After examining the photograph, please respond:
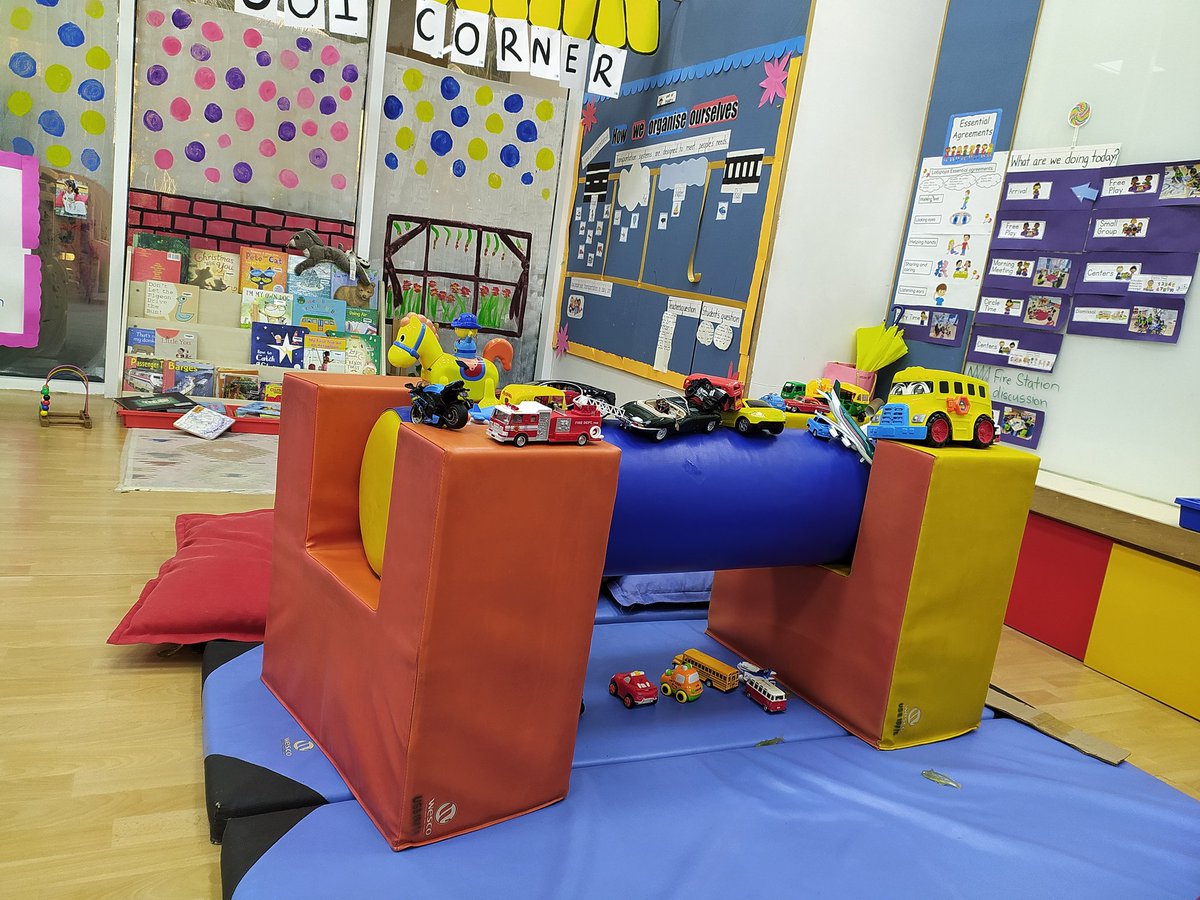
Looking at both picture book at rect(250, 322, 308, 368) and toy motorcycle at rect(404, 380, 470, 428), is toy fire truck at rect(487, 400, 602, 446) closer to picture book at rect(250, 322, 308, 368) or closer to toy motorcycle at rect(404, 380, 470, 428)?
toy motorcycle at rect(404, 380, 470, 428)

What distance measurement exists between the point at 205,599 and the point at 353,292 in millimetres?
3066

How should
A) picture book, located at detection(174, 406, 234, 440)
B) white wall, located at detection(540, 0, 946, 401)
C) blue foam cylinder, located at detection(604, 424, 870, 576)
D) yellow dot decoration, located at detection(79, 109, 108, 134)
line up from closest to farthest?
blue foam cylinder, located at detection(604, 424, 870, 576) < white wall, located at detection(540, 0, 946, 401) < picture book, located at detection(174, 406, 234, 440) < yellow dot decoration, located at detection(79, 109, 108, 134)

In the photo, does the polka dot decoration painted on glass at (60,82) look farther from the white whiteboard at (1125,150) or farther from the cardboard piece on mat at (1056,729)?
the cardboard piece on mat at (1056,729)

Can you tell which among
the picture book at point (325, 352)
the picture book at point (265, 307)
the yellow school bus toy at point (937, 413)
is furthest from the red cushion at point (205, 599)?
the picture book at point (265, 307)

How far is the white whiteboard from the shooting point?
2.84 meters

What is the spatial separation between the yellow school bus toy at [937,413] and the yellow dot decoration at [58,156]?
4.38 meters

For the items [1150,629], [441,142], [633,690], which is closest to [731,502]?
[633,690]

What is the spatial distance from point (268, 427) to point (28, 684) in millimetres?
2589

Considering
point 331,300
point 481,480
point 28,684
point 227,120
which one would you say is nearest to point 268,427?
point 331,300

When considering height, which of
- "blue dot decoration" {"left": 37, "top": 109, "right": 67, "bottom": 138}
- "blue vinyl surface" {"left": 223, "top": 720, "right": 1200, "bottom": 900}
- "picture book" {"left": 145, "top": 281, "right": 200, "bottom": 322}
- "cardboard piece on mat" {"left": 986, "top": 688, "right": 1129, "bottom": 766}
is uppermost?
"blue dot decoration" {"left": 37, "top": 109, "right": 67, "bottom": 138}

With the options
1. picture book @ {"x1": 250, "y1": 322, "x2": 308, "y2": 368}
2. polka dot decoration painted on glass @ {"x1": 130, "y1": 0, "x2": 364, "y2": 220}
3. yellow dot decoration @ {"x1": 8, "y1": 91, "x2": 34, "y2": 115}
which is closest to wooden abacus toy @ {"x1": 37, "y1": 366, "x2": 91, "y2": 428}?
picture book @ {"x1": 250, "y1": 322, "x2": 308, "y2": 368}

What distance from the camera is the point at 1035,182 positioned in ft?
10.8

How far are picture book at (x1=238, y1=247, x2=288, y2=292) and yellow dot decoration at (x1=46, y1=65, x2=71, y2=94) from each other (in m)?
1.12

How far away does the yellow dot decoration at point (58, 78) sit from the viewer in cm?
429
